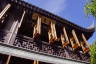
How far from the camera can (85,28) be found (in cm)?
1277

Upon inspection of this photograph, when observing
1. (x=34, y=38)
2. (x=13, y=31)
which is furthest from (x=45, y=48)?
(x=13, y=31)

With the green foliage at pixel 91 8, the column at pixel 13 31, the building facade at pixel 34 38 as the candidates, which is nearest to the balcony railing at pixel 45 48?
the building facade at pixel 34 38

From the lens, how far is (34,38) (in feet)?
29.4

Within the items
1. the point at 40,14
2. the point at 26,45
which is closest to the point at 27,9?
the point at 40,14

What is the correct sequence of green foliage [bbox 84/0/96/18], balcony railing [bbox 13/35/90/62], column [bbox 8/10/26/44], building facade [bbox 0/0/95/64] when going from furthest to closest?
1. balcony railing [bbox 13/35/90/62]
2. column [bbox 8/10/26/44]
3. building facade [bbox 0/0/95/64]
4. green foliage [bbox 84/0/96/18]

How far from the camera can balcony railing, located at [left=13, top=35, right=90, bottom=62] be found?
839cm

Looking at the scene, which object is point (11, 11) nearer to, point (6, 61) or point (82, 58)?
point (6, 61)

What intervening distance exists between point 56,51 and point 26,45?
6.14 feet

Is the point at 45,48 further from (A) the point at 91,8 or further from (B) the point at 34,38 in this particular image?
(A) the point at 91,8

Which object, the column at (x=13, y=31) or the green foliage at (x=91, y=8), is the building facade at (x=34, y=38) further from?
the green foliage at (x=91, y=8)

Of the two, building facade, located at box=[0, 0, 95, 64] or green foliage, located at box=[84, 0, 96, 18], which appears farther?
building facade, located at box=[0, 0, 95, 64]

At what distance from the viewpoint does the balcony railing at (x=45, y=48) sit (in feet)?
27.5

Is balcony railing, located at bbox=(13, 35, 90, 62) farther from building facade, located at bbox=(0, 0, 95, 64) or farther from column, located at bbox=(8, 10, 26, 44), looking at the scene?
column, located at bbox=(8, 10, 26, 44)

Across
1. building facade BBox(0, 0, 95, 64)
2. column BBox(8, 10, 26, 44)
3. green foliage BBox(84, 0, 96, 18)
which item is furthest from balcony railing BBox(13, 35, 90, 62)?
green foliage BBox(84, 0, 96, 18)
